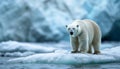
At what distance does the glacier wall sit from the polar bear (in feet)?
24.1

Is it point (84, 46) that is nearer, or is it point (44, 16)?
point (84, 46)

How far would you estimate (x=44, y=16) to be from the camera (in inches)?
539

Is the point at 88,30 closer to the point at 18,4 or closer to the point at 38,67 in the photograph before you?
the point at 38,67

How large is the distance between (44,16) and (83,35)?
8110mm

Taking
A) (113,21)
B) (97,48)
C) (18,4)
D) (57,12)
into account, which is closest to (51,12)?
(57,12)

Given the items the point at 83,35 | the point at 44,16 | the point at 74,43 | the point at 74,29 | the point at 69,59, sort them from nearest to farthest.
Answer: the point at 69,59 → the point at 74,29 → the point at 83,35 → the point at 74,43 → the point at 44,16

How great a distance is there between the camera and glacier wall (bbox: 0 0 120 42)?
533 inches

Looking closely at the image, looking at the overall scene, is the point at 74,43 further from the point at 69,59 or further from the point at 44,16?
the point at 44,16

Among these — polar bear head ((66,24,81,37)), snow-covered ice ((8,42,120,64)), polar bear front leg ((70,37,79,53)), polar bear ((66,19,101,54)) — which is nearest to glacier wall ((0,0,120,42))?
polar bear ((66,19,101,54))

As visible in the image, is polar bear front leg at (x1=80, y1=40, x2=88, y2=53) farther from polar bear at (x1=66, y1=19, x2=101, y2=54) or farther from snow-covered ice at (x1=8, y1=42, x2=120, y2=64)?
snow-covered ice at (x1=8, y1=42, x2=120, y2=64)

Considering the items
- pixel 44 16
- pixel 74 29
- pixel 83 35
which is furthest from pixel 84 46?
pixel 44 16

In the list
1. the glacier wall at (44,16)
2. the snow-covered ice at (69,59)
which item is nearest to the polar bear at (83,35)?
the snow-covered ice at (69,59)

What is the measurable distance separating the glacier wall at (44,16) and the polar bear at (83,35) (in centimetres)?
735

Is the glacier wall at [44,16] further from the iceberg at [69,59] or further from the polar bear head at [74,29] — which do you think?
the polar bear head at [74,29]
